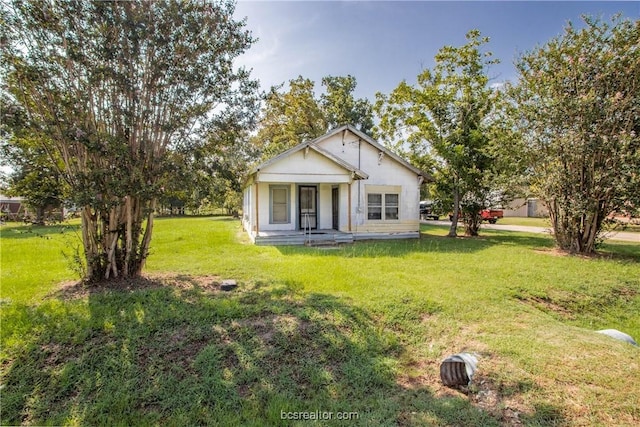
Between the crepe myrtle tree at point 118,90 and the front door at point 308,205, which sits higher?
the crepe myrtle tree at point 118,90

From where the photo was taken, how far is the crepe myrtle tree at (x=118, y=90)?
5.00 m

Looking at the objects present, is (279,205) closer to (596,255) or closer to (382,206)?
(382,206)

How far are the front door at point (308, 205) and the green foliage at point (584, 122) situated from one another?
8.68 metres

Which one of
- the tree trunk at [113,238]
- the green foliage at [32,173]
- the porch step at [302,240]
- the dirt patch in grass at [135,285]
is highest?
the green foliage at [32,173]

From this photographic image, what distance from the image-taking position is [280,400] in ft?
10.2

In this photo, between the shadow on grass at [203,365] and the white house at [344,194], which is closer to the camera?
the shadow on grass at [203,365]

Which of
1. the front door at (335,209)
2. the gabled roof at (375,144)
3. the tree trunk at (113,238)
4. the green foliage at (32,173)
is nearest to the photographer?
the green foliage at (32,173)

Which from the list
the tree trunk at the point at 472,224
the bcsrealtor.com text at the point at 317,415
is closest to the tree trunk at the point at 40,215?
the bcsrealtor.com text at the point at 317,415

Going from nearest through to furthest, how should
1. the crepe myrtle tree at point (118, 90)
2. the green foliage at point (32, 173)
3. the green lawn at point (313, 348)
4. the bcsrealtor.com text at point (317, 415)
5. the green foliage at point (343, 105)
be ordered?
the bcsrealtor.com text at point (317, 415), the green lawn at point (313, 348), the crepe myrtle tree at point (118, 90), the green foliage at point (32, 173), the green foliage at point (343, 105)

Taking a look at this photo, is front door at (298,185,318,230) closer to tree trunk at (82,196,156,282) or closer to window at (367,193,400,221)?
window at (367,193,400,221)

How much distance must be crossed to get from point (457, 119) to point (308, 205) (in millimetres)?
8211

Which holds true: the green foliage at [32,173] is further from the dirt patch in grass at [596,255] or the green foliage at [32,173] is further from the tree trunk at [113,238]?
the dirt patch in grass at [596,255]

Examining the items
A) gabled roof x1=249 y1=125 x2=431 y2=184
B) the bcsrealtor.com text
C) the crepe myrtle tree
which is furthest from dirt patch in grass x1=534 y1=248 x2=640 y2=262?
the crepe myrtle tree

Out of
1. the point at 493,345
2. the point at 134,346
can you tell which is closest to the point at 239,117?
the point at 134,346
